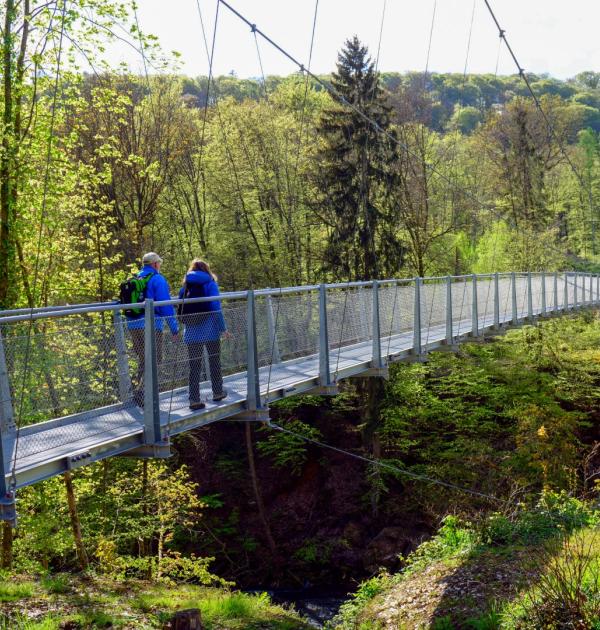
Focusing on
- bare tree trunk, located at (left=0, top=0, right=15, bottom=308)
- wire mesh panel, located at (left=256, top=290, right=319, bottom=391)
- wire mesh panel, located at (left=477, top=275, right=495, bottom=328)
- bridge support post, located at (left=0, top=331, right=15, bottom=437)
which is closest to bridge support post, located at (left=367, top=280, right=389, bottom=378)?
wire mesh panel, located at (left=256, top=290, right=319, bottom=391)

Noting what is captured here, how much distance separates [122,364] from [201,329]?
0.87m

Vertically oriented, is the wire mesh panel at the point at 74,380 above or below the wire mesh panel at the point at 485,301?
above

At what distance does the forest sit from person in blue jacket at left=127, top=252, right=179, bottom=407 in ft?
14.9

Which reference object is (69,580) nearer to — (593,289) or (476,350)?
(476,350)

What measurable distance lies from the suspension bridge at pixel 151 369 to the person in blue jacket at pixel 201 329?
0.08m

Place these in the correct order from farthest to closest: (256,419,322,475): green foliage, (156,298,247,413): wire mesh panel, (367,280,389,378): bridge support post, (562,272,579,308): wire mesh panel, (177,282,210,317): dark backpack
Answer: (256,419,322,475): green foliage, (562,272,579,308): wire mesh panel, (367,280,389,378): bridge support post, (177,282,210,317): dark backpack, (156,298,247,413): wire mesh panel

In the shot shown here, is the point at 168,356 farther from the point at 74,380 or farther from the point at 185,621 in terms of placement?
the point at 185,621

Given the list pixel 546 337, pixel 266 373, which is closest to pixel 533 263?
pixel 546 337

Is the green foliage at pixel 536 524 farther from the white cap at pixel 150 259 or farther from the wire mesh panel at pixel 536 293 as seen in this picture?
the wire mesh panel at pixel 536 293

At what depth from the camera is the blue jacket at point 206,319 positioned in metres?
6.11

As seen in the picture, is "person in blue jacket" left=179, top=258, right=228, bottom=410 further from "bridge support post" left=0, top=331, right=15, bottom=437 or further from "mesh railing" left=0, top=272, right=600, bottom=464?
"bridge support post" left=0, top=331, right=15, bottom=437

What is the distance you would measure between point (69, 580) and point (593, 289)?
19.0 metres

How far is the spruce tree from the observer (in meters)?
A: 20.5

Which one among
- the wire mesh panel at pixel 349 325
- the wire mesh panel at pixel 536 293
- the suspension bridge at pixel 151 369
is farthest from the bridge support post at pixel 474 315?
the wire mesh panel at pixel 536 293
